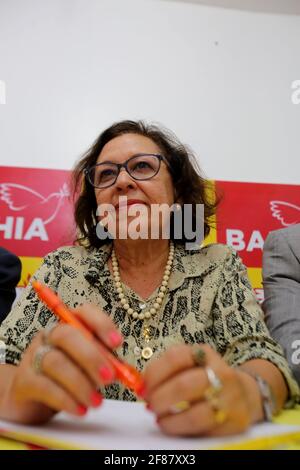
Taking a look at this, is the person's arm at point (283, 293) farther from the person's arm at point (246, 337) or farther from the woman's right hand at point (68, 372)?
the woman's right hand at point (68, 372)

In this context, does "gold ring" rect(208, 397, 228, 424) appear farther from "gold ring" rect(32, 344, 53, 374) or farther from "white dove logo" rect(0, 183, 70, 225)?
"white dove logo" rect(0, 183, 70, 225)

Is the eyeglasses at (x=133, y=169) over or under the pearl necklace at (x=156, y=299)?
over

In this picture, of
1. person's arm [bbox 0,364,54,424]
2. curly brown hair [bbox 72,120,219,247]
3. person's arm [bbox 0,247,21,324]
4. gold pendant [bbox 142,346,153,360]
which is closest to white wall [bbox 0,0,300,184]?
curly brown hair [bbox 72,120,219,247]

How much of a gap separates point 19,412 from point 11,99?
1.47m

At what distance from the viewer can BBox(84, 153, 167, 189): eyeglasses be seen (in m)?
0.98

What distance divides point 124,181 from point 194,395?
62cm

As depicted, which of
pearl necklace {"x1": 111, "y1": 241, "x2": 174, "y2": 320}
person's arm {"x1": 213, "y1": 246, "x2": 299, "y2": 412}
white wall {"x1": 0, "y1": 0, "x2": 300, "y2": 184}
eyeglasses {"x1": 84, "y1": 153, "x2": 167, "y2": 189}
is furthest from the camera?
white wall {"x1": 0, "y1": 0, "x2": 300, "y2": 184}

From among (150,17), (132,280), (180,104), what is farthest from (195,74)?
(132,280)

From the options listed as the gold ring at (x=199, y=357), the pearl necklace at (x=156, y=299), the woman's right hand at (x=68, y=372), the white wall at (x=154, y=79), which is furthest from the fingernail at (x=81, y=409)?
the white wall at (x=154, y=79)

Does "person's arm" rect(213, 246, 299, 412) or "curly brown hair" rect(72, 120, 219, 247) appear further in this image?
"curly brown hair" rect(72, 120, 219, 247)

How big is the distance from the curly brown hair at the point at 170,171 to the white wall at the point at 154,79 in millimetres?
471

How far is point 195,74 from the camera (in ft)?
5.89

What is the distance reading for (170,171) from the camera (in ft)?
3.53

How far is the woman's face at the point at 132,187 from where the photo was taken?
3.08 feet
